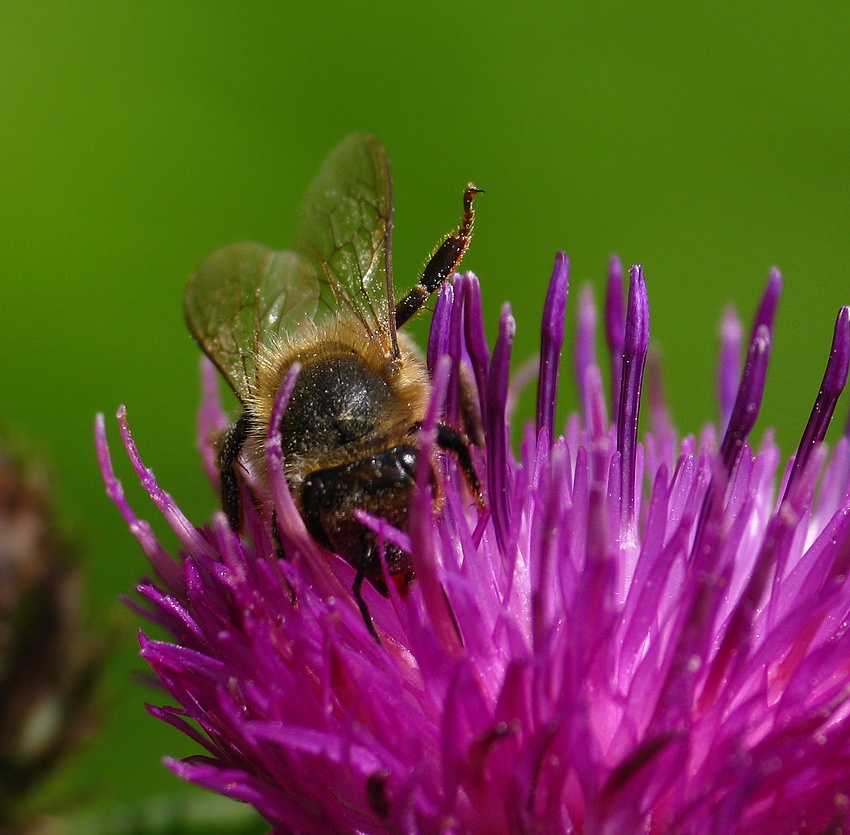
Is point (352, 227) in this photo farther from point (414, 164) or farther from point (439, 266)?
point (414, 164)

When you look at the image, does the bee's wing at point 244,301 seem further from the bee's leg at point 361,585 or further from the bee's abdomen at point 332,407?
the bee's leg at point 361,585

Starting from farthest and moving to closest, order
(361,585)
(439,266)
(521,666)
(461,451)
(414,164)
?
1. (414,164)
2. (439,266)
3. (461,451)
4. (361,585)
5. (521,666)

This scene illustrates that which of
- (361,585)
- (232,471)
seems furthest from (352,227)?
(361,585)

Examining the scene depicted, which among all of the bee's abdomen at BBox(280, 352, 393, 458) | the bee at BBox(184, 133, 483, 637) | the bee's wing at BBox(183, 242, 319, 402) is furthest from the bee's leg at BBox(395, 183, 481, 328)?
the bee's abdomen at BBox(280, 352, 393, 458)

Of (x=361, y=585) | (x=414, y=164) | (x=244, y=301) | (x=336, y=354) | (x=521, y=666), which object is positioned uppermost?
(x=414, y=164)

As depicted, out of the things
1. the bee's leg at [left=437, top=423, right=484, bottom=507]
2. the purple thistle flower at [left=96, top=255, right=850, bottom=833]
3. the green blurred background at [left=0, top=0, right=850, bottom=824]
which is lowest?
the purple thistle flower at [left=96, top=255, right=850, bottom=833]

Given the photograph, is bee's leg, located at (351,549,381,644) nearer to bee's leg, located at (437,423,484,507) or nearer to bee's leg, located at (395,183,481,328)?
bee's leg, located at (437,423,484,507)

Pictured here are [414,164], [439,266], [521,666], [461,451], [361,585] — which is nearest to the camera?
[521,666]
